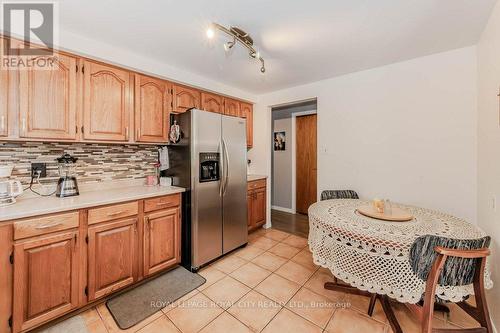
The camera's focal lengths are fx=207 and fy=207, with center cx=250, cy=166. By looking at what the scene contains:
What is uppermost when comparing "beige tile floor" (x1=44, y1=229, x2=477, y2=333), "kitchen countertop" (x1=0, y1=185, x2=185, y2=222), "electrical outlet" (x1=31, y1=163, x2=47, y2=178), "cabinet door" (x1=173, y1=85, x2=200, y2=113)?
"cabinet door" (x1=173, y1=85, x2=200, y2=113)

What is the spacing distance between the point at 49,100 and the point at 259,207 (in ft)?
9.42

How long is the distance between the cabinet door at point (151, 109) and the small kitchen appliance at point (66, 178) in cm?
64

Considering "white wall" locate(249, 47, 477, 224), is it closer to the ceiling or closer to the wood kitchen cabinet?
the ceiling

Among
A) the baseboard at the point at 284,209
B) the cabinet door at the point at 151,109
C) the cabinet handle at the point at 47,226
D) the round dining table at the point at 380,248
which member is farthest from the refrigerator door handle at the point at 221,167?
the baseboard at the point at 284,209

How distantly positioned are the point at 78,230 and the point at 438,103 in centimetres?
362

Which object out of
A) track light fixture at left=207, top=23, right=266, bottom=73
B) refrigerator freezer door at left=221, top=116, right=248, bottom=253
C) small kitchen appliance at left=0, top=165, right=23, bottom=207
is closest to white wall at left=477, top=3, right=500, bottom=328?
track light fixture at left=207, top=23, right=266, bottom=73

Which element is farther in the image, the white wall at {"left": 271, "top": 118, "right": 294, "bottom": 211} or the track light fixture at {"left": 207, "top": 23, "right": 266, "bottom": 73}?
the white wall at {"left": 271, "top": 118, "right": 294, "bottom": 211}

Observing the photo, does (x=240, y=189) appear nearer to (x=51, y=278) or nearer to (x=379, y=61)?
(x=51, y=278)

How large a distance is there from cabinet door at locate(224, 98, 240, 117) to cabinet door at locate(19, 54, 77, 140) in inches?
73.0

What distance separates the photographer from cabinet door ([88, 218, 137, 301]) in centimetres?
175

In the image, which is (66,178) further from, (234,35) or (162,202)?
(234,35)

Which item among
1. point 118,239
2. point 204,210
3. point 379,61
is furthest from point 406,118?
point 118,239

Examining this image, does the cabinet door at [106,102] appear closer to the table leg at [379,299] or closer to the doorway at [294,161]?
the table leg at [379,299]

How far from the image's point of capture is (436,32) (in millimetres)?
1828
